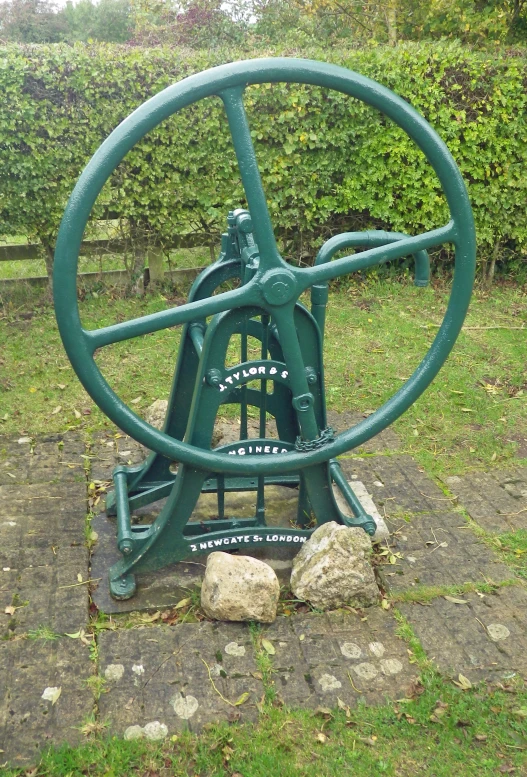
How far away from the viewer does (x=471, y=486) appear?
169 inches

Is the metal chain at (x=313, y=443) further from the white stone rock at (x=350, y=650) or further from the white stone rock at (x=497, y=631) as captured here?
the white stone rock at (x=497, y=631)

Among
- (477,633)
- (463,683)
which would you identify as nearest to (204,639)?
(463,683)

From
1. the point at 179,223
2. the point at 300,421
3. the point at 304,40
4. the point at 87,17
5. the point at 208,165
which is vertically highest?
the point at 87,17

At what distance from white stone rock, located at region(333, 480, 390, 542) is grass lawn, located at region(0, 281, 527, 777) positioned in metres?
0.55

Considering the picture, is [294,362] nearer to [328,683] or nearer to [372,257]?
[372,257]

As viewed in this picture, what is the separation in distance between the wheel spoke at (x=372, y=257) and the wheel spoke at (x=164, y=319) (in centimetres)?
27

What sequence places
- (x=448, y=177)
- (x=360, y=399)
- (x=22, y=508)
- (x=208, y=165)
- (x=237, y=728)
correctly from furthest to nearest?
(x=208, y=165) < (x=360, y=399) < (x=22, y=508) < (x=448, y=177) < (x=237, y=728)

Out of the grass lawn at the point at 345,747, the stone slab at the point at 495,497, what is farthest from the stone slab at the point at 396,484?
the grass lawn at the point at 345,747

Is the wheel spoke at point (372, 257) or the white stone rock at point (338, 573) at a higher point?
the wheel spoke at point (372, 257)

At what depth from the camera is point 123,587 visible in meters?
3.31

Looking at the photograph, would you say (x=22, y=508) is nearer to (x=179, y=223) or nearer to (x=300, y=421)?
(x=300, y=421)

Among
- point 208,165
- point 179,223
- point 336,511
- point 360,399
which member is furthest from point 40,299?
point 336,511

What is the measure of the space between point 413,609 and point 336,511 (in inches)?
22.7

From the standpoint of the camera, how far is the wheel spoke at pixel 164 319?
2838 mm
